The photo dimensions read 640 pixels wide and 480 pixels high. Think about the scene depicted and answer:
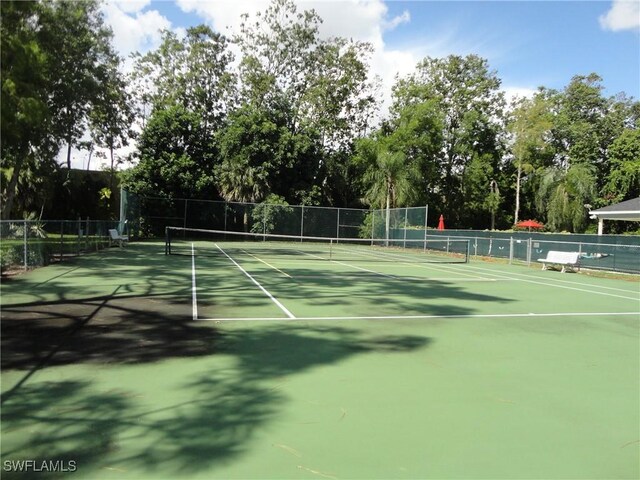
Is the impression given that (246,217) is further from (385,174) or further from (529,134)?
(529,134)

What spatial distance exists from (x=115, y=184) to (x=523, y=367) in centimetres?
4196

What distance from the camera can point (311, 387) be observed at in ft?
16.3

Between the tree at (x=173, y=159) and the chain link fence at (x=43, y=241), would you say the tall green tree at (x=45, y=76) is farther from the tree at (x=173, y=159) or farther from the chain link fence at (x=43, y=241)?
the tree at (x=173, y=159)

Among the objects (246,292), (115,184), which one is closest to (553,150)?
(115,184)

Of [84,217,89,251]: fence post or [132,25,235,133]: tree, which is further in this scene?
[132,25,235,133]: tree

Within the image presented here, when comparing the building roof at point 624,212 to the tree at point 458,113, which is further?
the tree at point 458,113

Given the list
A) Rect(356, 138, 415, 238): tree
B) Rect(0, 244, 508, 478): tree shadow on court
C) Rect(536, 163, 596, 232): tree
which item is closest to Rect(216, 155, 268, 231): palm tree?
Rect(356, 138, 415, 238): tree

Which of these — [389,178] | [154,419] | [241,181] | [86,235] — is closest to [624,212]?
[389,178]

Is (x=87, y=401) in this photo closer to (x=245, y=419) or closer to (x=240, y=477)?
(x=245, y=419)

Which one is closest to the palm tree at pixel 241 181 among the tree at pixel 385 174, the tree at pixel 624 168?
the tree at pixel 385 174

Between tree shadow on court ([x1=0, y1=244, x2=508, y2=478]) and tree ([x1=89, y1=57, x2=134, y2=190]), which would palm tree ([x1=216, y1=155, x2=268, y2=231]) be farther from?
tree shadow on court ([x1=0, y1=244, x2=508, y2=478])

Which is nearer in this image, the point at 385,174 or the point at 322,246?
the point at 322,246

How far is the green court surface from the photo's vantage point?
3.47 meters

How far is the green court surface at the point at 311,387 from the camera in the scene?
3.47 meters
